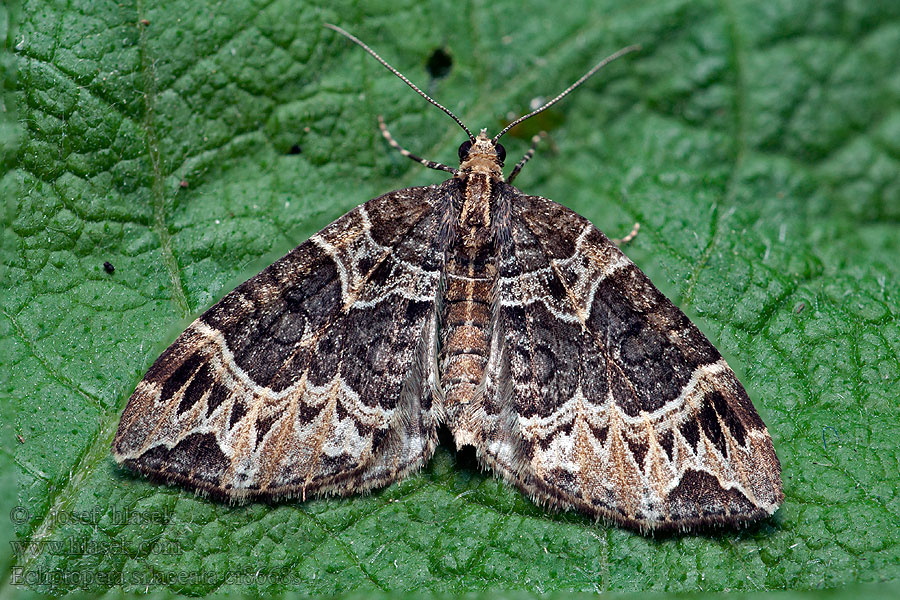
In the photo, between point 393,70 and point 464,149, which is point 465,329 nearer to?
point 464,149

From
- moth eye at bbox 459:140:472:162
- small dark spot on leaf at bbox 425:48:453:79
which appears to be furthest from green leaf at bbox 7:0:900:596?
moth eye at bbox 459:140:472:162

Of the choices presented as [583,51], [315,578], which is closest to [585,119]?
[583,51]

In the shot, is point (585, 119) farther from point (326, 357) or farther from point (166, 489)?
point (166, 489)

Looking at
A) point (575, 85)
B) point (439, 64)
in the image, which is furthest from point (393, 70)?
point (575, 85)

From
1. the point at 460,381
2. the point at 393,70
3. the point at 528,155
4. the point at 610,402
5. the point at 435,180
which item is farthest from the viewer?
the point at 435,180

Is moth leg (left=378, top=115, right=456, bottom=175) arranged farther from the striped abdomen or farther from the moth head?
the striped abdomen

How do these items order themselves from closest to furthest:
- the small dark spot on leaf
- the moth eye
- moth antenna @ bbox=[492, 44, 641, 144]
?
the moth eye < moth antenna @ bbox=[492, 44, 641, 144] < the small dark spot on leaf

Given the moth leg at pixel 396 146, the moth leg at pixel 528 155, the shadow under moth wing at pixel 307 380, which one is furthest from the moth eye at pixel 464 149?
the shadow under moth wing at pixel 307 380
